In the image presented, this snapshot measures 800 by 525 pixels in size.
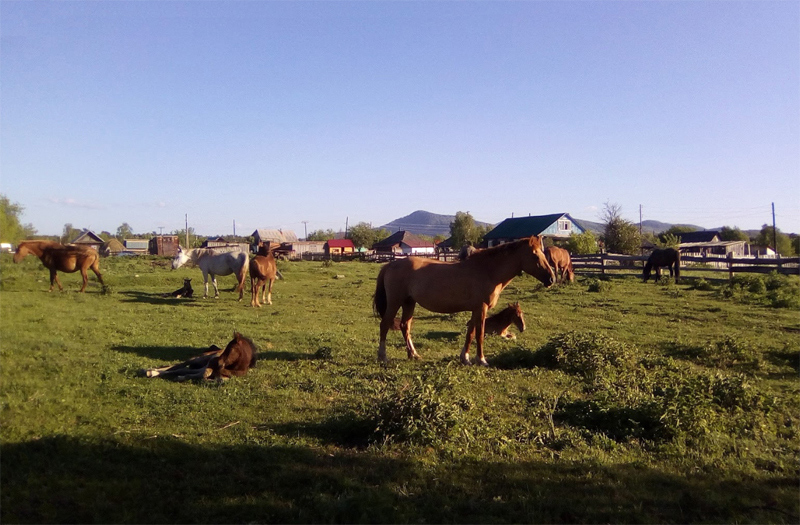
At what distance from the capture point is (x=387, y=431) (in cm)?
556

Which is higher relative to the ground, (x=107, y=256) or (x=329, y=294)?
(x=107, y=256)

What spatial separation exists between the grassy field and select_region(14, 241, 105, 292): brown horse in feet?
1.49

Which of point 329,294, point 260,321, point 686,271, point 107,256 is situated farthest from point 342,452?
point 686,271

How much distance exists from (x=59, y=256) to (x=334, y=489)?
10652 mm

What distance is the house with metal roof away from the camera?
6006 centimetres

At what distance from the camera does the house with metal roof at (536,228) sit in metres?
60.1

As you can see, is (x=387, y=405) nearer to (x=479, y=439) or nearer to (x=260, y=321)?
(x=479, y=439)

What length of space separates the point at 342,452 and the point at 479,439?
57.6 inches

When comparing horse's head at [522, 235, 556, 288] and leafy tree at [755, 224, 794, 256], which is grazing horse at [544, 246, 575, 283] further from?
leafy tree at [755, 224, 794, 256]

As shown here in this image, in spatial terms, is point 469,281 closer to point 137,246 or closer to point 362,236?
point 137,246

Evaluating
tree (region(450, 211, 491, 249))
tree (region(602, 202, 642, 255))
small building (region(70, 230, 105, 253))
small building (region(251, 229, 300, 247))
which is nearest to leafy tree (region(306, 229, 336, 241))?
small building (region(251, 229, 300, 247))

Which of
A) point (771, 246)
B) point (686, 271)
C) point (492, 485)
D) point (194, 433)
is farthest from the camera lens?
point (771, 246)

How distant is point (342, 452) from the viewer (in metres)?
5.30

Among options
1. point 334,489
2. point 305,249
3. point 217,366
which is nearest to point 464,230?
point 305,249
